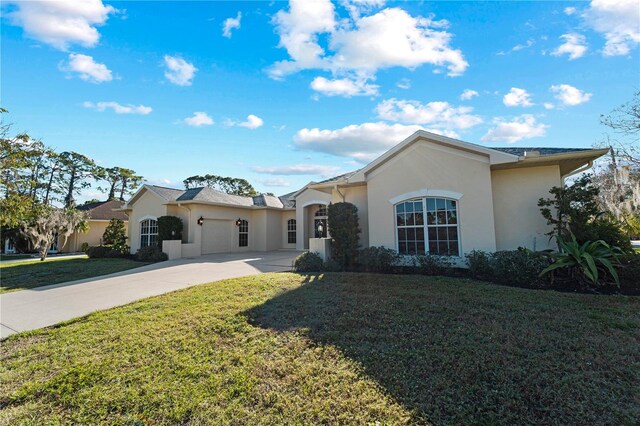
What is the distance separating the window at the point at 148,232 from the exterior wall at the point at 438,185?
1501 cm

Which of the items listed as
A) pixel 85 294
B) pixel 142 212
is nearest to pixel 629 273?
pixel 85 294

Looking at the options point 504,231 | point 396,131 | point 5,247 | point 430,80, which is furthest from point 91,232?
point 504,231

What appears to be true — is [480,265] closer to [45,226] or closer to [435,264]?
[435,264]

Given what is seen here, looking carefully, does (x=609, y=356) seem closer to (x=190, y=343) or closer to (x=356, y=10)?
(x=190, y=343)

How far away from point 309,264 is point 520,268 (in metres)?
6.42

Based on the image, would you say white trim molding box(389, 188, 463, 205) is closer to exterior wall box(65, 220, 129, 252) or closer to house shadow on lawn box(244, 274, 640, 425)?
house shadow on lawn box(244, 274, 640, 425)

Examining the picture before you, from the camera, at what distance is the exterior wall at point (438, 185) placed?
30.4 feet

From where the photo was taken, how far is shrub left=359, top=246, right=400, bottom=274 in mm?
9891

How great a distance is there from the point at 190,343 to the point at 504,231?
9.60 m

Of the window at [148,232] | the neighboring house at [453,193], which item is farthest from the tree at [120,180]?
the neighboring house at [453,193]

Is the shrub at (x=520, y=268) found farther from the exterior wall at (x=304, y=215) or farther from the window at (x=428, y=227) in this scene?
the exterior wall at (x=304, y=215)

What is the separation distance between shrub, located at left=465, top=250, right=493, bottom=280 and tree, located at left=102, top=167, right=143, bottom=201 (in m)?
49.6

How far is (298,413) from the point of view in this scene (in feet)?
9.45

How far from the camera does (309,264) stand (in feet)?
35.3
